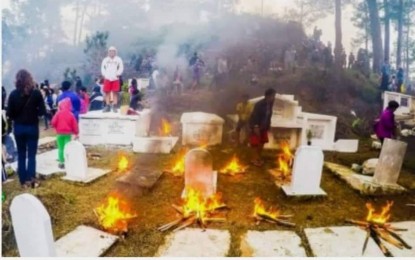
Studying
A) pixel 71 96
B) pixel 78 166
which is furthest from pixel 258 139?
pixel 71 96

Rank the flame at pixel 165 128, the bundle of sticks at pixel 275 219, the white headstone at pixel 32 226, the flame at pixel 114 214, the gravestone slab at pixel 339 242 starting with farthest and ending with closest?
the flame at pixel 165 128 → the bundle of sticks at pixel 275 219 → the flame at pixel 114 214 → the gravestone slab at pixel 339 242 → the white headstone at pixel 32 226

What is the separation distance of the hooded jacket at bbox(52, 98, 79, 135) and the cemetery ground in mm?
237

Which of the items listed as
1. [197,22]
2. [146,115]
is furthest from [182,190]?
[197,22]

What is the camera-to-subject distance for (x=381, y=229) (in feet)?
Answer: 13.3

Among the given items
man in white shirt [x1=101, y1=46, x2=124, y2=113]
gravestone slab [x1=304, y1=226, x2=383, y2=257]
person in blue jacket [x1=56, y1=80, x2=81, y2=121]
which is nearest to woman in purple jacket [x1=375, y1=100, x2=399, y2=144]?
gravestone slab [x1=304, y1=226, x2=383, y2=257]

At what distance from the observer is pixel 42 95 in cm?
462

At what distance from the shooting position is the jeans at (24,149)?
4.56 metres

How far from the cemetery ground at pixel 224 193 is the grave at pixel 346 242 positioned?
0.32 feet

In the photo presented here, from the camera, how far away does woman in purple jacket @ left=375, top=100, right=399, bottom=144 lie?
4.57 metres

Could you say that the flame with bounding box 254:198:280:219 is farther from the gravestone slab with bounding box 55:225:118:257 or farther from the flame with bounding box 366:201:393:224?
the gravestone slab with bounding box 55:225:118:257

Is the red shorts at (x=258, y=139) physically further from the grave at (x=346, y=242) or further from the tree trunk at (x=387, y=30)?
the tree trunk at (x=387, y=30)

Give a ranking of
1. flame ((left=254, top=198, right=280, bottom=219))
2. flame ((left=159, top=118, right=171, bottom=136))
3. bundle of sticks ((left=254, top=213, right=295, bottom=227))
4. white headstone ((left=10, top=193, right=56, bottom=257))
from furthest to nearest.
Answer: flame ((left=159, top=118, right=171, bottom=136)) < flame ((left=254, top=198, right=280, bottom=219)) < bundle of sticks ((left=254, top=213, right=295, bottom=227)) < white headstone ((left=10, top=193, right=56, bottom=257))

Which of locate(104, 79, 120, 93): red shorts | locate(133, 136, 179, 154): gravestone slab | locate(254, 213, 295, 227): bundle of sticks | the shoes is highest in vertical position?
locate(104, 79, 120, 93): red shorts

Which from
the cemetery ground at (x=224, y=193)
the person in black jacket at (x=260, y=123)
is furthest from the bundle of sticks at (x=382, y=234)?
the person in black jacket at (x=260, y=123)
